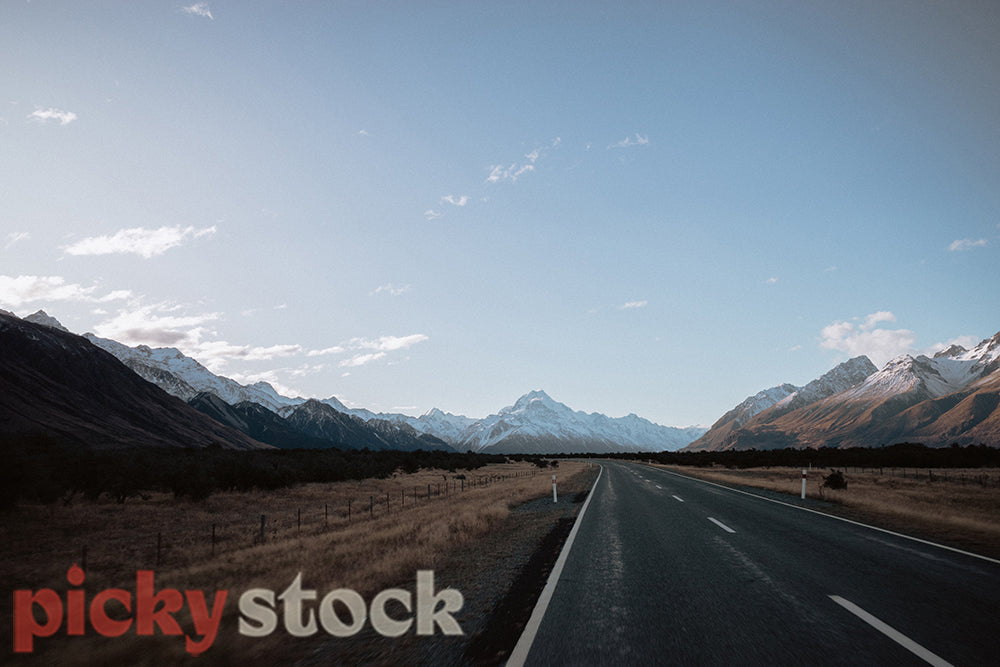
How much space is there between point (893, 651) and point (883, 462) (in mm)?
73081

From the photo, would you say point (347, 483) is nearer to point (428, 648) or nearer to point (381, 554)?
point (381, 554)

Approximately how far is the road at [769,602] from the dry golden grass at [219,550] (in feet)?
10.5

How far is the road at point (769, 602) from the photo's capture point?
453 cm

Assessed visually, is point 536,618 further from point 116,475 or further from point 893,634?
point 116,475

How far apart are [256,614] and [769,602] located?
6.93 m

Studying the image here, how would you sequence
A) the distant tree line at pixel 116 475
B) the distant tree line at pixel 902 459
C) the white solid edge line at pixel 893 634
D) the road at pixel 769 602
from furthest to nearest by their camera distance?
1. the distant tree line at pixel 902 459
2. the distant tree line at pixel 116 475
3. the road at pixel 769 602
4. the white solid edge line at pixel 893 634

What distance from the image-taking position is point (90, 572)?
12.9 meters

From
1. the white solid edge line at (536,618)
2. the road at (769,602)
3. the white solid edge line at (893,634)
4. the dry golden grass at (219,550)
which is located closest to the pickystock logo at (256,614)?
the dry golden grass at (219,550)

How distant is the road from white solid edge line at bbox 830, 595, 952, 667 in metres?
0.01

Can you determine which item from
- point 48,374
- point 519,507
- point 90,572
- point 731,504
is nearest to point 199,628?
point 90,572

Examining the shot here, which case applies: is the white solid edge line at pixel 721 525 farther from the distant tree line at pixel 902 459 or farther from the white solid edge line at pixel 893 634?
the distant tree line at pixel 902 459

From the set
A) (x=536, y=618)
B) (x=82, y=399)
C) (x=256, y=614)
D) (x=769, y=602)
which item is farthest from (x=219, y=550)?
(x=82, y=399)

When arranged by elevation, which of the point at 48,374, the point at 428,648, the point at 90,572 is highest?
the point at 48,374

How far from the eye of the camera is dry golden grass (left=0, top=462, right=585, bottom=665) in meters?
5.90
